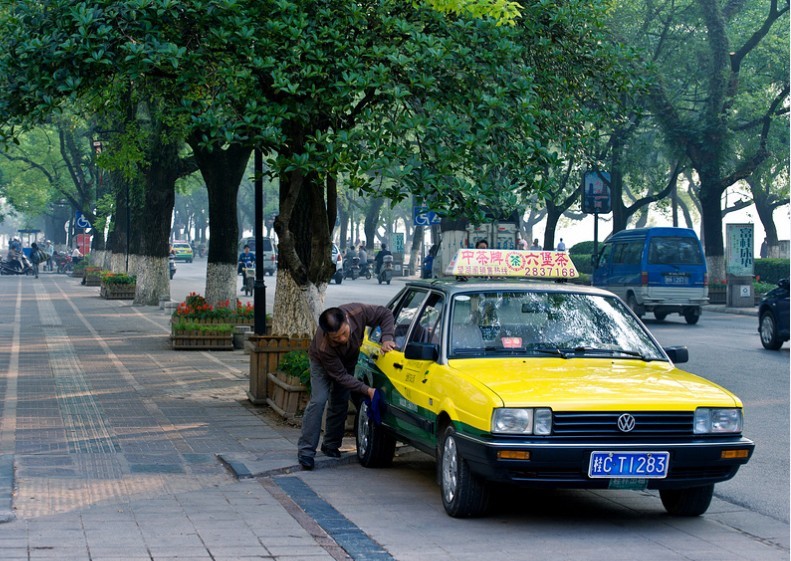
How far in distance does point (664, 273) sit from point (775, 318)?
292 inches

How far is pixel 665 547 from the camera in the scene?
23.1 ft

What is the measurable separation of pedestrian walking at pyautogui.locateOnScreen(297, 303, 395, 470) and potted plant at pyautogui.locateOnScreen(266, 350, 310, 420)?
75.2 inches

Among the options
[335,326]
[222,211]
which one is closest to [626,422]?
[335,326]

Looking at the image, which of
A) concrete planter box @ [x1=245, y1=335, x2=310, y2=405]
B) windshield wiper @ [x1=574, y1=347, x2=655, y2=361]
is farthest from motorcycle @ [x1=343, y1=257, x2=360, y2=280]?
windshield wiper @ [x1=574, y1=347, x2=655, y2=361]

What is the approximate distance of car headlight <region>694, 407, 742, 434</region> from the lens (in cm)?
737

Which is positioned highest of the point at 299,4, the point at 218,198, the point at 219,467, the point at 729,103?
the point at 729,103

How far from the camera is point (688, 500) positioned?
784 centimetres

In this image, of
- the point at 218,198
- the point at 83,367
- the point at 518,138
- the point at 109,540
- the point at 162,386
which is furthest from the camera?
the point at 218,198

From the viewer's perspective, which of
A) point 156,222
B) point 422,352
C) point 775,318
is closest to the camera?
point 422,352


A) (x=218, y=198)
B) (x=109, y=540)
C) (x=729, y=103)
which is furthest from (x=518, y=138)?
(x=729, y=103)

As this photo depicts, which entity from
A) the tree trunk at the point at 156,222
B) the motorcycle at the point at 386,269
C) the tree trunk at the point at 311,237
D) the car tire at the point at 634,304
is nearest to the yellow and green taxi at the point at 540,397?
the tree trunk at the point at 311,237

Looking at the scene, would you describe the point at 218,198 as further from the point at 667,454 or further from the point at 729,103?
the point at 729,103

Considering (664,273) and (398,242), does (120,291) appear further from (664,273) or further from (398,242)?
(398,242)

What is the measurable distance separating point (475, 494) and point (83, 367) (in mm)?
11003
